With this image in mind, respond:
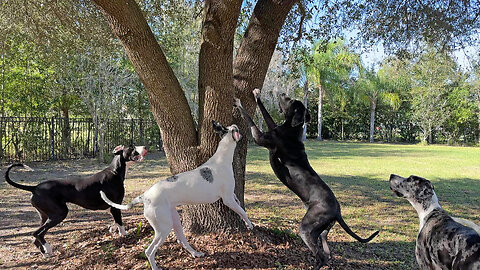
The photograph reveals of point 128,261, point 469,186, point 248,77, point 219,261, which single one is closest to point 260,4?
point 248,77

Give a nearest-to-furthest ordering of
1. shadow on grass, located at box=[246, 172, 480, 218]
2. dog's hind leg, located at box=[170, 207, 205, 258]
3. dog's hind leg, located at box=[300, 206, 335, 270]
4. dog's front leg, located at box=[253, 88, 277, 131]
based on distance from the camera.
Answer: dog's hind leg, located at box=[300, 206, 335, 270]
dog's hind leg, located at box=[170, 207, 205, 258]
dog's front leg, located at box=[253, 88, 277, 131]
shadow on grass, located at box=[246, 172, 480, 218]

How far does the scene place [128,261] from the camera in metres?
4.02

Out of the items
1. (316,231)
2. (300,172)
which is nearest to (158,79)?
(300,172)

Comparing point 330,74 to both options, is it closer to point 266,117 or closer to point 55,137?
point 55,137

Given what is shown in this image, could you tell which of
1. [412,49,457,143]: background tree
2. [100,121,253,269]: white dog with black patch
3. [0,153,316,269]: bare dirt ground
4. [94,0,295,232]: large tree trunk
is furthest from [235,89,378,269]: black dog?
[412,49,457,143]: background tree

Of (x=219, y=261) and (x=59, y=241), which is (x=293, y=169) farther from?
(x=59, y=241)

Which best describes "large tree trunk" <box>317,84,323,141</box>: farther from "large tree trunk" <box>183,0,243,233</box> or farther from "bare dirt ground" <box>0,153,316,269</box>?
"large tree trunk" <box>183,0,243,233</box>

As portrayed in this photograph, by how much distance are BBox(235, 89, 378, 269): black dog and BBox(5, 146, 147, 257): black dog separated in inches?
63.2

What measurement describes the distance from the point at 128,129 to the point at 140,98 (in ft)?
8.77

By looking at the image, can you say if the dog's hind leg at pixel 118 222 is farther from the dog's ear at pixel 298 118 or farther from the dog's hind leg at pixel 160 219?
the dog's ear at pixel 298 118

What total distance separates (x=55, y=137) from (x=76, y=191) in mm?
13312

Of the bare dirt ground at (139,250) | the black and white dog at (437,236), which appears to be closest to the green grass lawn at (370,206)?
the bare dirt ground at (139,250)

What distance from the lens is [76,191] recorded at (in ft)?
13.6

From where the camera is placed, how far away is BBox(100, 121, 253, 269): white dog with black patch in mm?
3293
